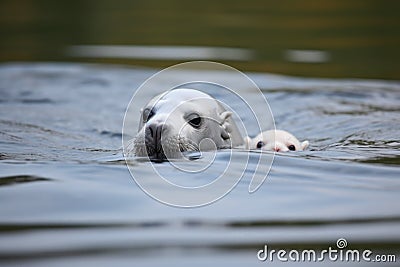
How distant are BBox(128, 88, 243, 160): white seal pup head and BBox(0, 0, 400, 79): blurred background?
169 inches

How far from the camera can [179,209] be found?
480 cm

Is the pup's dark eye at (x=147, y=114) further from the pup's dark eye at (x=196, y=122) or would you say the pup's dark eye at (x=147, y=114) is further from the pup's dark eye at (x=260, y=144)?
the pup's dark eye at (x=260, y=144)

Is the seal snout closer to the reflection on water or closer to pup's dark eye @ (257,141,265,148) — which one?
pup's dark eye @ (257,141,265,148)

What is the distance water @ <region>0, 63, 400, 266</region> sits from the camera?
4.11 m

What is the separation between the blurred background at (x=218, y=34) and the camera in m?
11.1

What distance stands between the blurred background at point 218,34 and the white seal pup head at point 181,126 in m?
4.28

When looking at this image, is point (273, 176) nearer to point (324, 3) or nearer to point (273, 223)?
point (273, 223)

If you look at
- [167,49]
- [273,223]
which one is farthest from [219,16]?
[273,223]

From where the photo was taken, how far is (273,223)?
4551 mm

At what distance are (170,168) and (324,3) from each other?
10.1m

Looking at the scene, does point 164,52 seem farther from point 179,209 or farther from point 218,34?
point 179,209

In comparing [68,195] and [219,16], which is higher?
[219,16]

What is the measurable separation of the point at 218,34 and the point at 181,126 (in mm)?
7014

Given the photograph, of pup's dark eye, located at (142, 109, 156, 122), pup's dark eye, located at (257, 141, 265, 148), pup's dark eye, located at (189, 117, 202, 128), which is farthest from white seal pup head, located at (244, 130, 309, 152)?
pup's dark eye, located at (142, 109, 156, 122)
